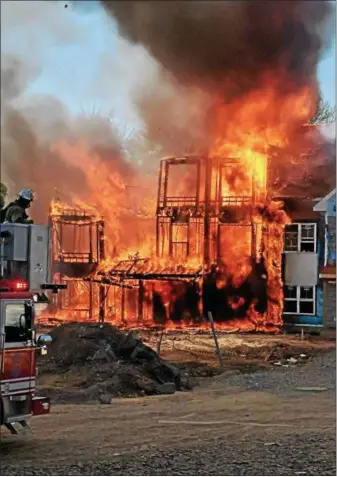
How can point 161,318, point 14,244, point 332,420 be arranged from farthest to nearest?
point 161,318 → point 332,420 → point 14,244

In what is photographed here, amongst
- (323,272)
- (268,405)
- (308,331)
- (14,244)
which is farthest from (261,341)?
(14,244)

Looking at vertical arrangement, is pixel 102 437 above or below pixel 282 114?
below

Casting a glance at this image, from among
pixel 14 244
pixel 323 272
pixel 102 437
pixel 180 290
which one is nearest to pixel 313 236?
pixel 323 272

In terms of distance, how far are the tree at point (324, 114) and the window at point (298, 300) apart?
3466mm

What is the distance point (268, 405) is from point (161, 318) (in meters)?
3.32

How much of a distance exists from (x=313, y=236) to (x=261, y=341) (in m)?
2.18

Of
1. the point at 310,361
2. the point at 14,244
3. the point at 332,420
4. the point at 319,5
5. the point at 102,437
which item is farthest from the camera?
the point at 319,5

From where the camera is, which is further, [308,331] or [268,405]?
[308,331]

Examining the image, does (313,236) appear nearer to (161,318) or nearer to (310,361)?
(310,361)

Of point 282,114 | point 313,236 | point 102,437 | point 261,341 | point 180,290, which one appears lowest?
point 102,437

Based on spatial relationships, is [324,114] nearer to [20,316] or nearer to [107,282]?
[107,282]

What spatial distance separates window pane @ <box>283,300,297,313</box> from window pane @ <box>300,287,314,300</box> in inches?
8.8

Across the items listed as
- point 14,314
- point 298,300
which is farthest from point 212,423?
point 298,300

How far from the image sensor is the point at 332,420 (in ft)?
30.9
